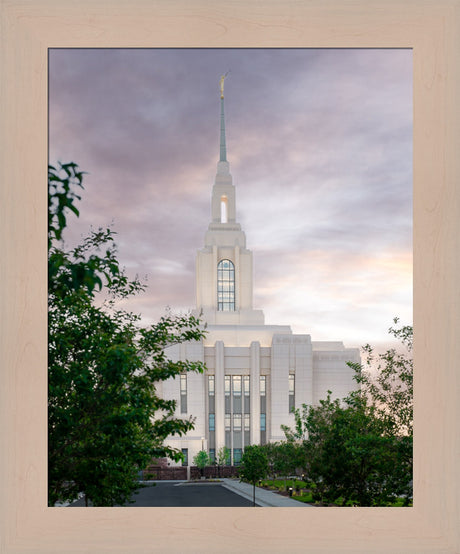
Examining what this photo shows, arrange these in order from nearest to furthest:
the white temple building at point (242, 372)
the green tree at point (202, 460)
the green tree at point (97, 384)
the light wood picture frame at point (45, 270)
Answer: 1. the light wood picture frame at point (45, 270)
2. the green tree at point (97, 384)
3. the green tree at point (202, 460)
4. the white temple building at point (242, 372)

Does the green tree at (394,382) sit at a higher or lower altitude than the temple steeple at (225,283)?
lower

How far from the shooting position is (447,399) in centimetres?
168

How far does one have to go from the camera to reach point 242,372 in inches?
685

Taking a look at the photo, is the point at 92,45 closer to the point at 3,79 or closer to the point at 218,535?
the point at 3,79

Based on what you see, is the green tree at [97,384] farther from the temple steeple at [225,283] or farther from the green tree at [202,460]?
the green tree at [202,460]

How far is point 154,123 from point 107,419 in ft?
5.58

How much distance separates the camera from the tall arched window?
15383mm

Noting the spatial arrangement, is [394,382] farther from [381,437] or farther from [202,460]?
[202,460]

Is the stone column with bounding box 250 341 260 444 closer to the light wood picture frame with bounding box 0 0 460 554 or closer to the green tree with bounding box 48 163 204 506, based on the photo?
the green tree with bounding box 48 163 204 506

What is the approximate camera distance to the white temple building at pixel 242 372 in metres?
15.6

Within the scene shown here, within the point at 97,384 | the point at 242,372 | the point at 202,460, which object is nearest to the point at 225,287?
the point at 242,372

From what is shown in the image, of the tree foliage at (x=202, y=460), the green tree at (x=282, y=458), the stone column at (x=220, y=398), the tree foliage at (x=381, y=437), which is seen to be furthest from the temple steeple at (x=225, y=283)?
the tree foliage at (x=381, y=437)

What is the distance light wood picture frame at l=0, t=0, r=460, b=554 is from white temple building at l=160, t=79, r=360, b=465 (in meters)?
12.5

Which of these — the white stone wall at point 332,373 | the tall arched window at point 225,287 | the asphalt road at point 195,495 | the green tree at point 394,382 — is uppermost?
the tall arched window at point 225,287
